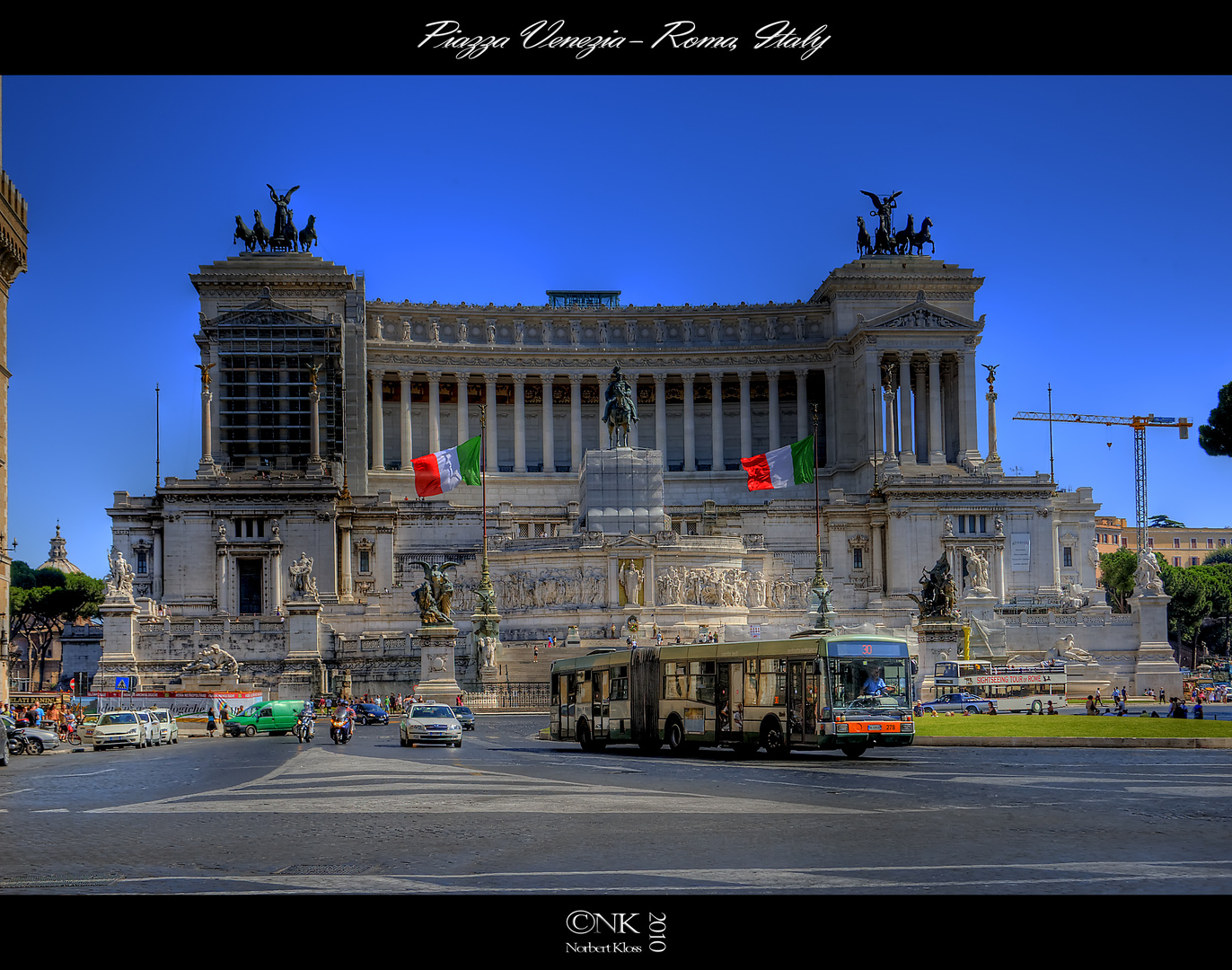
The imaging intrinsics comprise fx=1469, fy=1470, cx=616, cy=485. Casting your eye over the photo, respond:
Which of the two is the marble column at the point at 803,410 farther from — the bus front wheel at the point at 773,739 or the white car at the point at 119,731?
the bus front wheel at the point at 773,739

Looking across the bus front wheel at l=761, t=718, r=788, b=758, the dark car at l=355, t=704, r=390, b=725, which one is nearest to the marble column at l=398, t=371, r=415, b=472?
the dark car at l=355, t=704, r=390, b=725

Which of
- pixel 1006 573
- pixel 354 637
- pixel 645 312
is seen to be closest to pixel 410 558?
pixel 354 637

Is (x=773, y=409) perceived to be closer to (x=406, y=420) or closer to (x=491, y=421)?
(x=491, y=421)

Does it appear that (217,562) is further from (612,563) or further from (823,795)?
(823,795)

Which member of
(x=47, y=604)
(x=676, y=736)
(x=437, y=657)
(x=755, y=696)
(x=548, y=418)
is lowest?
(x=676, y=736)

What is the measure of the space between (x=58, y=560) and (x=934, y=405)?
102872mm

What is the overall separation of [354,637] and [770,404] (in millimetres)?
44726

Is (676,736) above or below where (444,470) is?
below

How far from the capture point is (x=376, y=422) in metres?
104

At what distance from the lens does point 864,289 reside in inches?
4195

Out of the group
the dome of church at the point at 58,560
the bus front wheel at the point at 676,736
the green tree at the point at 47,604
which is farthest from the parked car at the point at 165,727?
the dome of church at the point at 58,560

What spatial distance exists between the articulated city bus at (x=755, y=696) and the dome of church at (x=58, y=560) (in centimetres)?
12829

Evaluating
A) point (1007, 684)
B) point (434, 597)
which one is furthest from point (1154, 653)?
point (434, 597)

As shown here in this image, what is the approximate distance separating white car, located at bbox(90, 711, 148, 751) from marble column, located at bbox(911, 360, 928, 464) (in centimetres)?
6811
